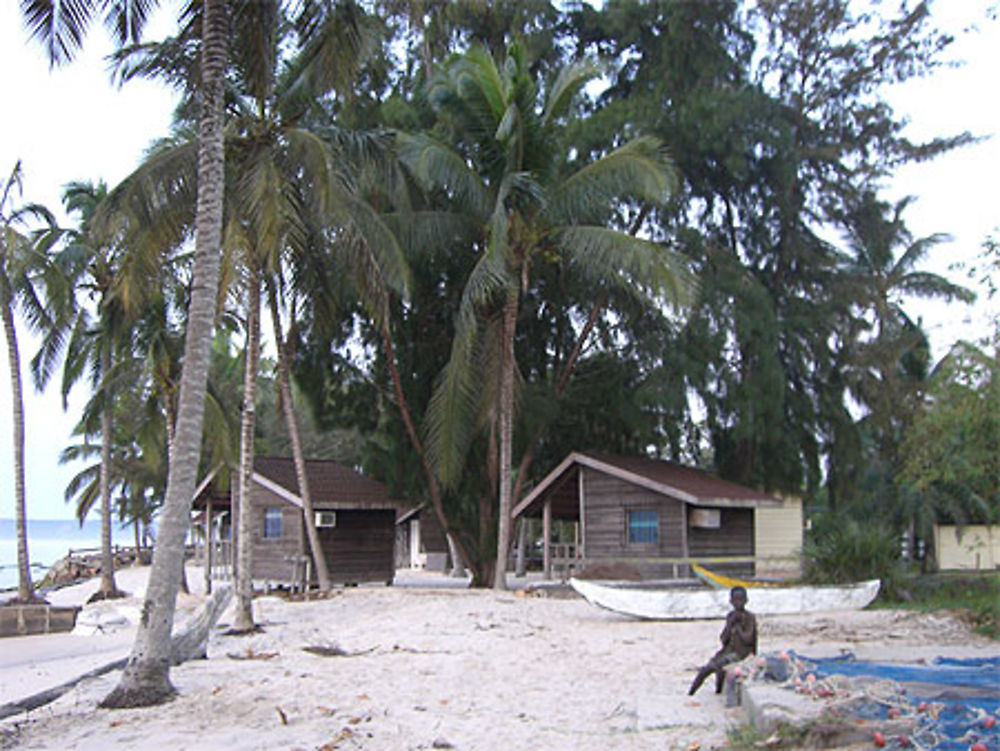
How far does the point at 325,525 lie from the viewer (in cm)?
2584

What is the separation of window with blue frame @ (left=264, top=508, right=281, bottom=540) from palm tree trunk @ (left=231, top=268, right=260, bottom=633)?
9.26 metres

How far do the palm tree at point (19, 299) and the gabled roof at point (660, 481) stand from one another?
38.4 ft

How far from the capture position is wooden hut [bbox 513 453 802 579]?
2227cm

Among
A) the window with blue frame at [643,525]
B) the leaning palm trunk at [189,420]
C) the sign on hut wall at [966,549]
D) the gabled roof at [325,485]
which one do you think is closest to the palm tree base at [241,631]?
Answer: the leaning palm trunk at [189,420]

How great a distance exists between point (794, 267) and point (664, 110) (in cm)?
609

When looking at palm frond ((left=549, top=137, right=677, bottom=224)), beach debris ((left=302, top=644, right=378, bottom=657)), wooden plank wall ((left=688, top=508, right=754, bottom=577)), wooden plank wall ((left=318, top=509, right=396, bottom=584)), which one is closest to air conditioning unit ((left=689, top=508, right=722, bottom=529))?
wooden plank wall ((left=688, top=508, right=754, bottom=577))

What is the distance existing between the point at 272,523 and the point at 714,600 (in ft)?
44.7

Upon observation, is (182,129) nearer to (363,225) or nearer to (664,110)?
(363,225)

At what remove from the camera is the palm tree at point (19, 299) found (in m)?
22.8

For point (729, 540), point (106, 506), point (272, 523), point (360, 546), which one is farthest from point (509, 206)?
point (106, 506)

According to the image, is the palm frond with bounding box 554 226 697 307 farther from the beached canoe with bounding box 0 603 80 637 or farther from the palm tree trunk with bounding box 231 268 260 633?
the beached canoe with bounding box 0 603 80 637

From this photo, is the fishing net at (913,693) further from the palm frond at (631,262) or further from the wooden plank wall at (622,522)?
the wooden plank wall at (622,522)

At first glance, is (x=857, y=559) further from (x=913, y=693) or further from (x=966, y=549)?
(x=966, y=549)

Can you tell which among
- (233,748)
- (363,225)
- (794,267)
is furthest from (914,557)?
(233,748)
